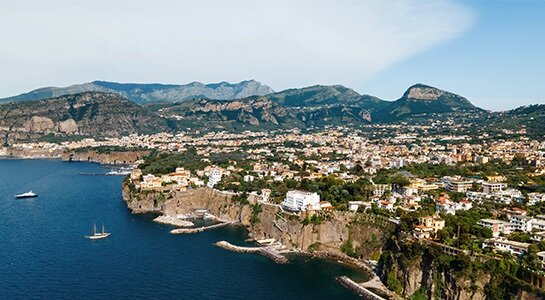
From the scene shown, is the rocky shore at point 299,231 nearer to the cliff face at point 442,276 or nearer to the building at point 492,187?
the cliff face at point 442,276

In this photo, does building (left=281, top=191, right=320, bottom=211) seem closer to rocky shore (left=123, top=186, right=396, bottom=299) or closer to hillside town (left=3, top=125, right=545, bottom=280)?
hillside town (left=3, top=125, right=545, bottom=280)

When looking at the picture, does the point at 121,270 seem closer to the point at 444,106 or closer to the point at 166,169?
the point at 166,169

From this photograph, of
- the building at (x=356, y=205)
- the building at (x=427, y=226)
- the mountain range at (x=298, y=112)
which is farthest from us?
the mountain range at (x=298, y=112)

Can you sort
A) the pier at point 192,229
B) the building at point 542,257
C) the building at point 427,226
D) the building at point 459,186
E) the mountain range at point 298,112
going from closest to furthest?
the building at point 542,257, the building at point 427,226, the pier at point 192,229, the building at point 459,186, the mountain range at point 298,112

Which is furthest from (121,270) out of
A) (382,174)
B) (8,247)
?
(382,174)

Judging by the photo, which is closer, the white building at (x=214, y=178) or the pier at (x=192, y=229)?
the pier at (x=192, y=229)

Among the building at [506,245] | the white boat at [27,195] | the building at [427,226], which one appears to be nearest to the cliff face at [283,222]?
the building at [427,226]

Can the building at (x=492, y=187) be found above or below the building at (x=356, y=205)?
above
